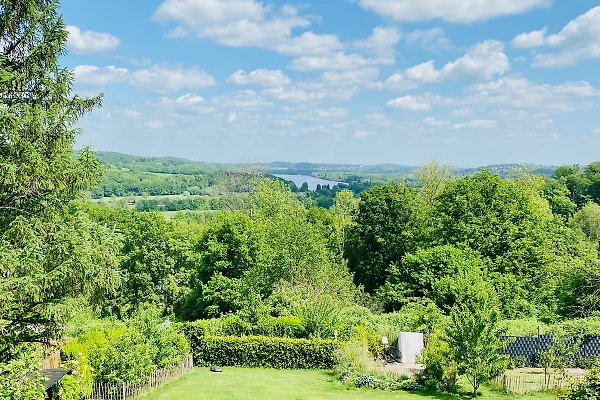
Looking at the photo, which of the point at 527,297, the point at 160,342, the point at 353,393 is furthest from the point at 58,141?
the point at 527,297

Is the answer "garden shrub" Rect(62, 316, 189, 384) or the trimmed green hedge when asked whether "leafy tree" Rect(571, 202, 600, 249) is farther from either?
"garden shrub" Rect(62, 316, 189, 384)

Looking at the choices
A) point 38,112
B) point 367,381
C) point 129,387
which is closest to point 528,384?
point 367,381

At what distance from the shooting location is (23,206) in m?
14.6

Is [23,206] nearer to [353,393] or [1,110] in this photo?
[1,110]

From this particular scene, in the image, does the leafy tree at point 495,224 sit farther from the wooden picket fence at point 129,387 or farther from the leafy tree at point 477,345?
the wooden picket fence at point 129,387

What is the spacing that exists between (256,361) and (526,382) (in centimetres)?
1404

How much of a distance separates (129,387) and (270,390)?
19.8 ft

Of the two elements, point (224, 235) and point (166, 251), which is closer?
point (224, 235)

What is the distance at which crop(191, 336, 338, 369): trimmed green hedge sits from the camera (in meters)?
28.5

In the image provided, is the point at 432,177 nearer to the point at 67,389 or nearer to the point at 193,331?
the point at 193,331

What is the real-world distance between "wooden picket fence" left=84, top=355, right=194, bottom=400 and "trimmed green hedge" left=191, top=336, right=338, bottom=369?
430 cm

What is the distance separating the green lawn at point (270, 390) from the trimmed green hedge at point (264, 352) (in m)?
1.47

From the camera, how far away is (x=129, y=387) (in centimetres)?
2186

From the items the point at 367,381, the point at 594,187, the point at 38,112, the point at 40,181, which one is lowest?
the point at 367,381
